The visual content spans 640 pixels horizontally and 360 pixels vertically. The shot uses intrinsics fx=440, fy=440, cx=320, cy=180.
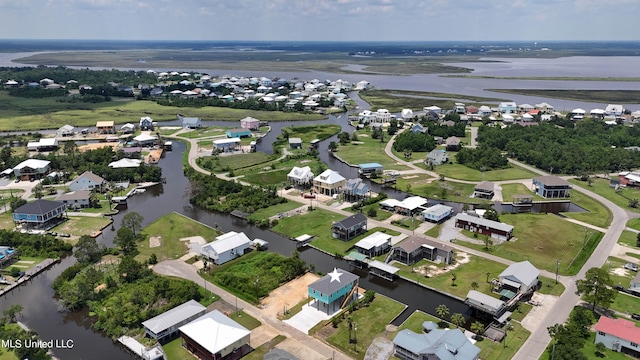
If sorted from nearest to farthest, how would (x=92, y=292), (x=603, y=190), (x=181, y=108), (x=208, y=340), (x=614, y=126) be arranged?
(x=208, y=340), (x=92, y=292), (x=603, y=190), (x=614, y=126), (x=181, y=108)

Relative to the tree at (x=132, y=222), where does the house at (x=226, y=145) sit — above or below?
above

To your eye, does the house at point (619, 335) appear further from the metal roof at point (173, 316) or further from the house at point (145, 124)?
the house at point (145, 124)

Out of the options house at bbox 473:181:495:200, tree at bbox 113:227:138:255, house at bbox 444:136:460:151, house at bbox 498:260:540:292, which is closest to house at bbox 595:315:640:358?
house at bbox 498:260:540:292

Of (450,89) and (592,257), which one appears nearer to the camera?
(592,257)

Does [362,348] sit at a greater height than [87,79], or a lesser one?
lesser

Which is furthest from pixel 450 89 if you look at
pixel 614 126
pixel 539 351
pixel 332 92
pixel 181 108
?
pixel 539 351

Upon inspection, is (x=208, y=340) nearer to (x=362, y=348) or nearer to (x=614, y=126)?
(x=362, y=348)

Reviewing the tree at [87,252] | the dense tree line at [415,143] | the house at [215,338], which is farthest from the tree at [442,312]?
the dense tree line at [415,143]
